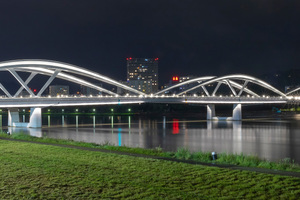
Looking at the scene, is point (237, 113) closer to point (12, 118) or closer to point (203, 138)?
point (203, 138)

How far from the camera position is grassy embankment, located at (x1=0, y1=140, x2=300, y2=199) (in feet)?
27.7

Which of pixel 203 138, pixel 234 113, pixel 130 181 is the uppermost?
pixel 130 181

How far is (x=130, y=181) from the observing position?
32.1 feet

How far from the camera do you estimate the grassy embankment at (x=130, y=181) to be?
27.7 ft

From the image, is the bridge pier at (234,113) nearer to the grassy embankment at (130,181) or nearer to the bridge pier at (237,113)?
the bridge pier at (237,113)

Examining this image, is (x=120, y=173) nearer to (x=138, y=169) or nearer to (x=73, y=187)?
(x=138, y=169)

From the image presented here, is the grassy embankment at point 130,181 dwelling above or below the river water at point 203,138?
above

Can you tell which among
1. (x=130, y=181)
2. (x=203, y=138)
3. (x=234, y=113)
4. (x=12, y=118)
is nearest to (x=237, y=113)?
(x=234, y=113)

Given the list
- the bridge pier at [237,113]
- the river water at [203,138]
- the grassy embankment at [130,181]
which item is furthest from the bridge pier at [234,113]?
the grassy embankment at [130,181]

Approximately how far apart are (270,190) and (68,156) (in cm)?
839

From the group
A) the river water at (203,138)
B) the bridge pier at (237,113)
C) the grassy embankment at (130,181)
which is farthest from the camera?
the bridge pier at (237,113)

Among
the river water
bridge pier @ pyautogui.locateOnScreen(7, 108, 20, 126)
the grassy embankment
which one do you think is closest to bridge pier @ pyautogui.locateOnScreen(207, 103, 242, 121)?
the river water

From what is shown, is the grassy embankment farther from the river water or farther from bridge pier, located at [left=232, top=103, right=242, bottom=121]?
bridge pier, located at [left=232, top=103, right=242, bottom=121]

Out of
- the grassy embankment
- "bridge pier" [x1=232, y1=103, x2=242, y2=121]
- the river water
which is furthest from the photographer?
"bridge pier" [x1=232, y1=103, x2=242, y2=121]
